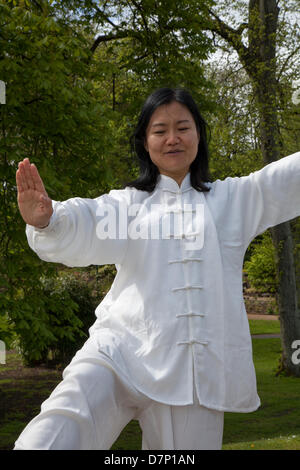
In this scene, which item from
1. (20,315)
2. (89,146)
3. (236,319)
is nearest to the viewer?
(236,319)

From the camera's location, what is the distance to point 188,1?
36.0 ft

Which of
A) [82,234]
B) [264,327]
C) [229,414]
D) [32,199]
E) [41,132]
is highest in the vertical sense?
[41,132]

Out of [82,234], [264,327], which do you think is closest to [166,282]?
[82,234]

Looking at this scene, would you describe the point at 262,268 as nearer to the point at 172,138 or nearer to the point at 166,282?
the point at 172,138

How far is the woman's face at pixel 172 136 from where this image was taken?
272cm

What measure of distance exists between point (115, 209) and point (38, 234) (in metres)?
0.38

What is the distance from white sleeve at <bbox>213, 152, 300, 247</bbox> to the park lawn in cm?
631

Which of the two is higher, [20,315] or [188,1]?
[188,1]

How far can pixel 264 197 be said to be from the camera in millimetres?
2742

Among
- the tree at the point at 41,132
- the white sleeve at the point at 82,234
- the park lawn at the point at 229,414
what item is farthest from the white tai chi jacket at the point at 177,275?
the park lawn at the point at 229,414

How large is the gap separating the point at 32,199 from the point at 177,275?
27.1 inches

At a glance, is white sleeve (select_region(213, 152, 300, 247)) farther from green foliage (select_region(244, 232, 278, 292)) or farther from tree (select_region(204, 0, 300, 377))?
green foliage (select_region(244, 232, 278, 292))
